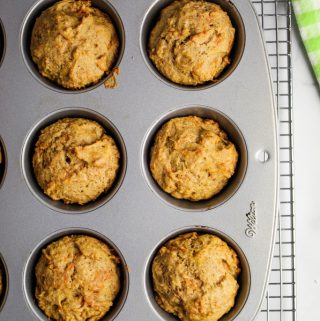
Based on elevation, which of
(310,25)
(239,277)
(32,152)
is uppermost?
(310,25)

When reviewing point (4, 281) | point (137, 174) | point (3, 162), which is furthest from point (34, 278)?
point (137, 174)

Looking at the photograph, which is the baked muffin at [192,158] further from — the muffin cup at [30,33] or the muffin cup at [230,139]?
the muffin cup at [30,33]

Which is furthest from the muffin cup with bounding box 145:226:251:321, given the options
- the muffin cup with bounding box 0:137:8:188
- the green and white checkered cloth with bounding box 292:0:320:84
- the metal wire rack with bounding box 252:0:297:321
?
the green and white checkered cloth with bounding box 292:0:320:84

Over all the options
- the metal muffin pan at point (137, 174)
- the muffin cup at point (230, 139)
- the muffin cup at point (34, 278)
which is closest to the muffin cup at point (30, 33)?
the metal muffin pan at point (137, 174)

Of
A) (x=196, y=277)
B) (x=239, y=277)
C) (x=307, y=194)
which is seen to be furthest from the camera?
(x=307, y=194)

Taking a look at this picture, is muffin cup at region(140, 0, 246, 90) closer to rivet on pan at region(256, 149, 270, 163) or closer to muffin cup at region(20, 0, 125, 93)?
muffin cup at region(20, 0, 125, 93)

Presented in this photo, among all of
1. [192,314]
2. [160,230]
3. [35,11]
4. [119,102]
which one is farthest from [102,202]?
[35,11]

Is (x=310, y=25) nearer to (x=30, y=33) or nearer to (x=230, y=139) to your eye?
(x=230, y=139)
